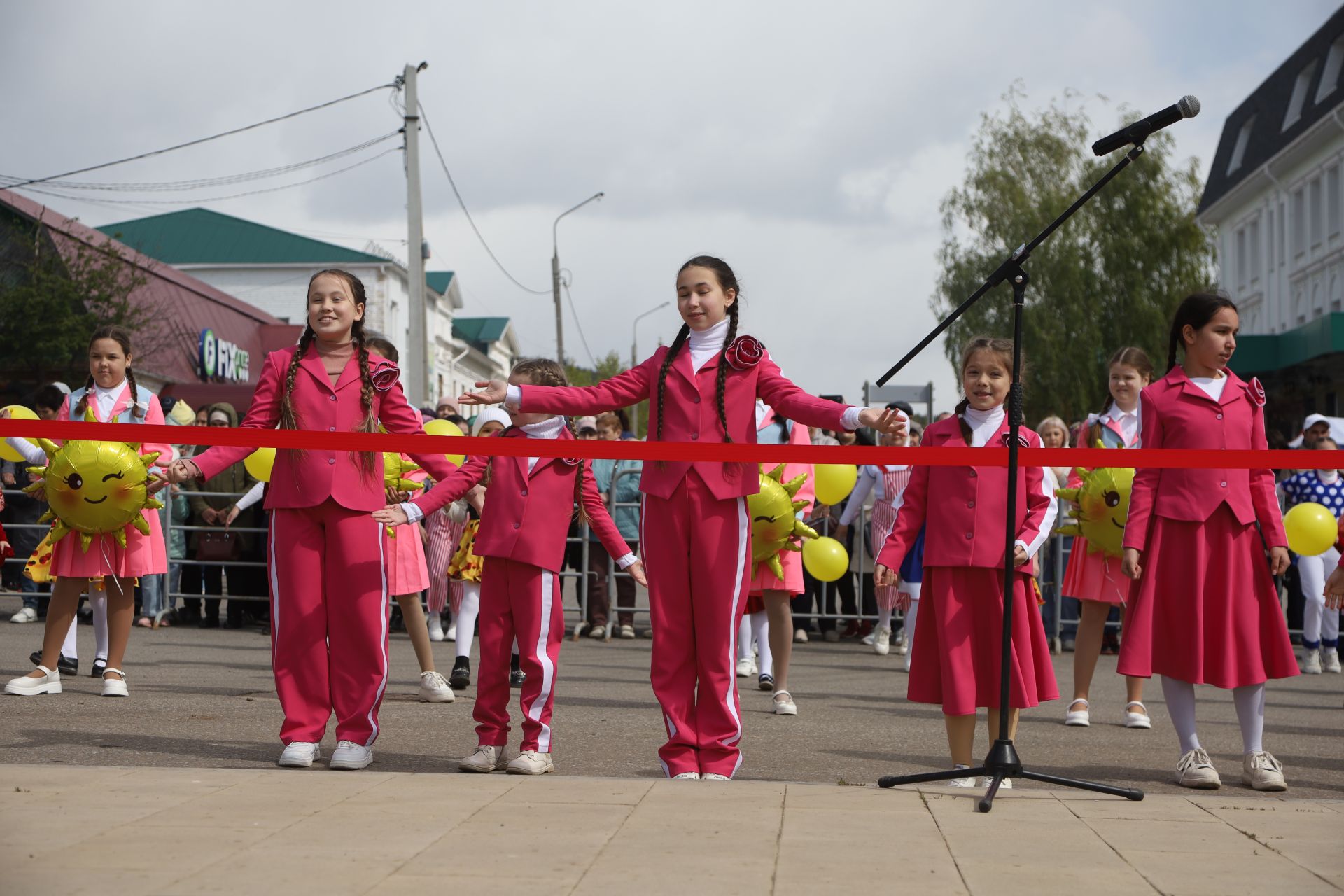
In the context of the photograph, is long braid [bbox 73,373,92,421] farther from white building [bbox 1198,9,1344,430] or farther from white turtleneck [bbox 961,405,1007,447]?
white building [bbox 1198,9,1344,430]

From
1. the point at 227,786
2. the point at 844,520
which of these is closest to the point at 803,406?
the point at 227,786

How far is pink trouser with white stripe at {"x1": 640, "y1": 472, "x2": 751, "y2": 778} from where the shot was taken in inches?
230

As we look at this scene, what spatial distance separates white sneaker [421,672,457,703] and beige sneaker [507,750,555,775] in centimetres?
268

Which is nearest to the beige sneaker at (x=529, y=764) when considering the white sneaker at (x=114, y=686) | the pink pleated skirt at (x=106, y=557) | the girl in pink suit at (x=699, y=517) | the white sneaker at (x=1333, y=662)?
the girl in pink suit at (x=699, y=517)

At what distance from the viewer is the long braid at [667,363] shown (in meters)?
6.00

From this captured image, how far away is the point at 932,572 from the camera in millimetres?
6066

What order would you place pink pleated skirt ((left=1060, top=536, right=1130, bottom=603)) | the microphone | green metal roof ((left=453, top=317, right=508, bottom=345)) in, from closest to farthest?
the microphone
pink pleated skirt ((left=1060, top=536, right=1130, bottom=603))
green metal roof ((left=453, top=317, right=508, bottom=345))

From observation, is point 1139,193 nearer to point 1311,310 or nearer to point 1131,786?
point 1311,310

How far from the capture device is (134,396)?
8.44 metres

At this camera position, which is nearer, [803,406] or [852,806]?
[852,806]

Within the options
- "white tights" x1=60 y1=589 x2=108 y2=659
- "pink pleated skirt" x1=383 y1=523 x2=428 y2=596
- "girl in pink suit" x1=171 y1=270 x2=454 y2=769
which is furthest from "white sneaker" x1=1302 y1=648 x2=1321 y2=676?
"white tights" x1=60 y1=589 x2=108 y2=659

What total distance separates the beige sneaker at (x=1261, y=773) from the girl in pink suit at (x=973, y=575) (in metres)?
0.88

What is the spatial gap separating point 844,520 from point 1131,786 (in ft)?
19.5

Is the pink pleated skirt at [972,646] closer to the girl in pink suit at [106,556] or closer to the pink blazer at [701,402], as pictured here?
the pink blazer at [701,402]
